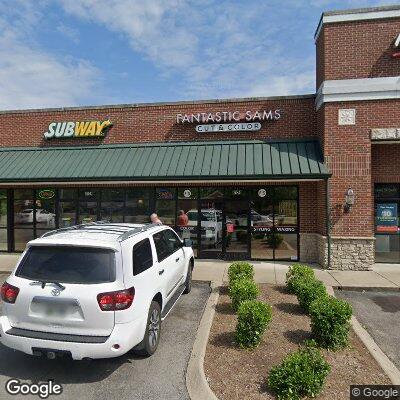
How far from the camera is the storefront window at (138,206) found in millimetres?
13055

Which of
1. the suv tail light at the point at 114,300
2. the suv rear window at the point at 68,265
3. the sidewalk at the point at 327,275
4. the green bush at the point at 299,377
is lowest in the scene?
the sidewalk at the point at 327,275

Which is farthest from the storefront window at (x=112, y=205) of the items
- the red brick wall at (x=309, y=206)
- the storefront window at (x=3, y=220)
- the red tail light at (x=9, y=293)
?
the red tail light at (x=9, y=293)

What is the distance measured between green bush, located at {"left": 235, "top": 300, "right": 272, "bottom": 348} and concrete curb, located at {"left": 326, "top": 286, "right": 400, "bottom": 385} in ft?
5.36

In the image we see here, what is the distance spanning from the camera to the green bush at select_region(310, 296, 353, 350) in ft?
16.7

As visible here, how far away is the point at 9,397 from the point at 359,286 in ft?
26.9

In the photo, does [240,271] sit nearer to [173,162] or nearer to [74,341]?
[74,341]

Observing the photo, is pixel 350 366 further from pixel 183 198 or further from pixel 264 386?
pixel 183 198

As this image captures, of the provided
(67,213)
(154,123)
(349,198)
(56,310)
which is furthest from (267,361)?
(67,213)

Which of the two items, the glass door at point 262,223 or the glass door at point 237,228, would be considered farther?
the glass door at point 237,228

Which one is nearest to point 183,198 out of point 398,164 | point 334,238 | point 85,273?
point 334,238

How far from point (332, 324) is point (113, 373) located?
3.27 metres

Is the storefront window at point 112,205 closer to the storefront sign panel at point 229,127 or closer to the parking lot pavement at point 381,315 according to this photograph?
the storefront sign panel at point 229,127

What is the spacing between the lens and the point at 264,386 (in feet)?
13.5

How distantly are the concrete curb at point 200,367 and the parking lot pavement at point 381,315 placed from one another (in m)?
2.81
